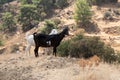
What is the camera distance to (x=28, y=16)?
167 ft

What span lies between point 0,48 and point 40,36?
28.1 m

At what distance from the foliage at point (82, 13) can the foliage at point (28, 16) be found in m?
10.4

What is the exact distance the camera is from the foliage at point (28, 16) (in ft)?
166

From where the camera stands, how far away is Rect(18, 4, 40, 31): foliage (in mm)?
50656

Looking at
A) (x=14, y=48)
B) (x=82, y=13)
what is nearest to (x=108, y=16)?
(x=82, y=13)

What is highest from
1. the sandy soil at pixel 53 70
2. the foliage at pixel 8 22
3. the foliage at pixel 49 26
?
the sandy soil at pixel 53 70

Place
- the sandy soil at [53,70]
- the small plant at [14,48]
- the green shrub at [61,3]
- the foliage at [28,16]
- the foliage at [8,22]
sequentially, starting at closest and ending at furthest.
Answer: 1. the sandy soil at [53,70]
2. the small plant at [14,48]
3. the green shrub at [61,3]
4. the foliage at [28,16]
5. the foliage at [8,22]

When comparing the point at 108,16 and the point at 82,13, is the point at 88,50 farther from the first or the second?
the point at 108,16

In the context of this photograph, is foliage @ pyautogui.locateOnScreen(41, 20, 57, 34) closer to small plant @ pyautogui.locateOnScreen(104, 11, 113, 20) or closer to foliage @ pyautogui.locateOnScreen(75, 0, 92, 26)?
foliage @ pyautogui.locateOnScreen(75, 0, 92, 26)

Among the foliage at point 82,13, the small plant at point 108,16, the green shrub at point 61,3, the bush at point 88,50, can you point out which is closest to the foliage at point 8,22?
the green shrub at point 61,3

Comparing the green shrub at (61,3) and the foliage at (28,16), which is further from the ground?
the green shrub at (61,3)

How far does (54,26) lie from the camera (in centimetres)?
4125

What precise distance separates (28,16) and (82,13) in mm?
12039

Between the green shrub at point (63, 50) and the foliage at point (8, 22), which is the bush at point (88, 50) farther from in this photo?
the foliage at point (8, 22)
